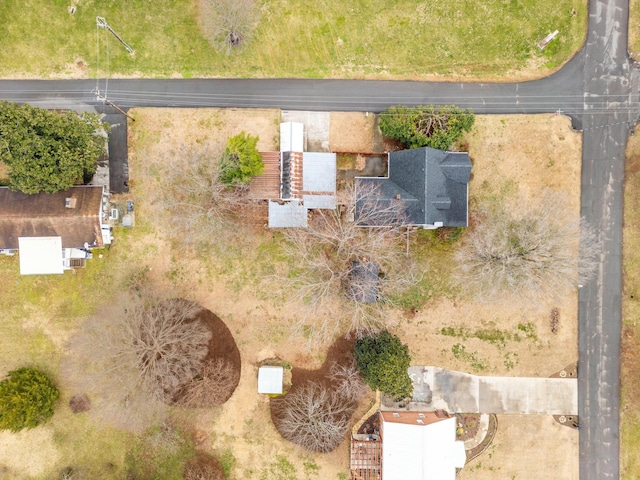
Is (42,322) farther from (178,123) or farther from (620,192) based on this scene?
(620,192)

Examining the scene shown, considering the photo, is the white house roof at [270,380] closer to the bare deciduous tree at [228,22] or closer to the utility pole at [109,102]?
the utility pole at [109,102]

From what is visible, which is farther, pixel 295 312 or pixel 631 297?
pixel 295 312

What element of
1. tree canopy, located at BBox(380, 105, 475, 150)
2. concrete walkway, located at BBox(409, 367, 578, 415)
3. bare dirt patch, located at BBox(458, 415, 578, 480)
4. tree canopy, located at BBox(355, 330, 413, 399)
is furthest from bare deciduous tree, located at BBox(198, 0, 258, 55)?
bare dirt patch, located at BBox(458, 415, 578, 480)

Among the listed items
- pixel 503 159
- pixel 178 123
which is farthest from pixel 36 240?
pixel 503 159

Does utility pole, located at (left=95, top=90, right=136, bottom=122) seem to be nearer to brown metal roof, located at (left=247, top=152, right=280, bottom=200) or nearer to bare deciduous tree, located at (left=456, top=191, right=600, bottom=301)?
brown metal roof, located at (left=247, top=152, right=280, bottom=200)

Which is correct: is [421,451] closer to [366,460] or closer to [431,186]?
[366,460]

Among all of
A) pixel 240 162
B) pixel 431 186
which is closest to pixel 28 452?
pixel 240 162

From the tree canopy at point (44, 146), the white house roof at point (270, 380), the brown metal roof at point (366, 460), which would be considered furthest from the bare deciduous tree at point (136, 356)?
the brown metal roof at point (366, 460)
